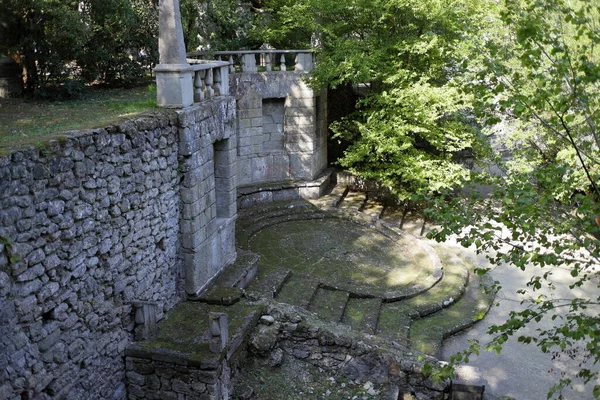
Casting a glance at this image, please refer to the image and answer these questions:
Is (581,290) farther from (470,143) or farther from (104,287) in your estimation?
(104,287)

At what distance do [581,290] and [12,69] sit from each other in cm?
1290

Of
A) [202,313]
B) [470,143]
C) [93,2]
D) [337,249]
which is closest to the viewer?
[202,313]

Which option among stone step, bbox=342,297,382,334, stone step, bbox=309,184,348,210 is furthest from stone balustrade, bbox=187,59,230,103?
stone step, bbox=309,184,348,210

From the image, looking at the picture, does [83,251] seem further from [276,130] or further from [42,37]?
[276,130]

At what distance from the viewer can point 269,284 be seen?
1077 cm

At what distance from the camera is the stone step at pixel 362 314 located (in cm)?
1029

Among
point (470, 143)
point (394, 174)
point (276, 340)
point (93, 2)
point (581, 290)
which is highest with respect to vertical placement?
point (93, 2)

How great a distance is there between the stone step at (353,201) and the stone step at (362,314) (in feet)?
16.1

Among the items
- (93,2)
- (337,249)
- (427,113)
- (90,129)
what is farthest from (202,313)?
(427,113)

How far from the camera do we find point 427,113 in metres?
14.5

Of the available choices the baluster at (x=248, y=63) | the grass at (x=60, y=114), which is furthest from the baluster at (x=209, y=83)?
the baluster at (x=248, y=63)

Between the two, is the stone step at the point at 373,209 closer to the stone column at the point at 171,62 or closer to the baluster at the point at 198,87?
the baluster at the point at 198,87

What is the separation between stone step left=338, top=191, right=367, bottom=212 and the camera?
1609 cm

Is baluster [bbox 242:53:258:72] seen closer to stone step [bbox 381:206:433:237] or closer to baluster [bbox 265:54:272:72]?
baluster [bbox 265:54:272:72]
